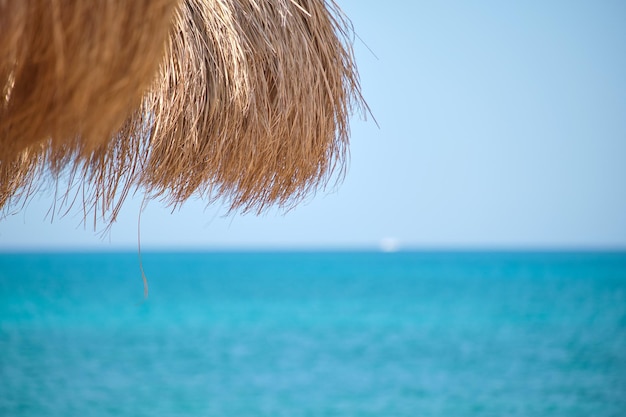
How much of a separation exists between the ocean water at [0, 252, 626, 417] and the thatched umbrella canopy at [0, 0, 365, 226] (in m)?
0.46

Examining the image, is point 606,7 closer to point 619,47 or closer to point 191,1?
point 619,47

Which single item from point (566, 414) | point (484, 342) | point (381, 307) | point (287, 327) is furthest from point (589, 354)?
point (381, 307)

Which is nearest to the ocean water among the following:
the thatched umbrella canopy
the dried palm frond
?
the thatched umbrella canopy

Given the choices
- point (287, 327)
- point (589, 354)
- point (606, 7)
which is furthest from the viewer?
point (606, 7)

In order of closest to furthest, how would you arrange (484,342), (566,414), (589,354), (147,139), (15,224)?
(147,139), (15,224), (566,414), (589,354), (484,342)

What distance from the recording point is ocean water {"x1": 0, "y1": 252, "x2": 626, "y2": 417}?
802cm

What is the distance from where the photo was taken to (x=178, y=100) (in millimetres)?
1221

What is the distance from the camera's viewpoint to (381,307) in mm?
19359

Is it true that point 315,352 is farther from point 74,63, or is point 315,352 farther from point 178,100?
point 74,63

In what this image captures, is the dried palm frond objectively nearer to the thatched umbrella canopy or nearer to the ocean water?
the thatched umbrella canopy

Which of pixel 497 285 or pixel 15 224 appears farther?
pixel 497 285

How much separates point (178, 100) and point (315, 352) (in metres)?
10.9

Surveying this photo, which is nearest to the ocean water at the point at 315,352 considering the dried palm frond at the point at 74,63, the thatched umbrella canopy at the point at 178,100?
the thatched umbrella canopy at the point at 178,100

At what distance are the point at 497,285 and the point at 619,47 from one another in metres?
23.9
